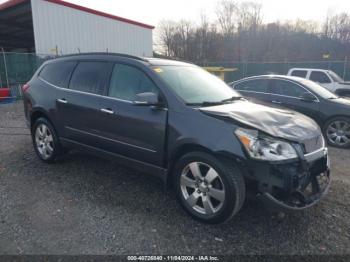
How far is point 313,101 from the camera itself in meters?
6.53

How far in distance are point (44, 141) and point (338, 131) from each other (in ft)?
20.0

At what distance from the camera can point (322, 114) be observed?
21.0ft

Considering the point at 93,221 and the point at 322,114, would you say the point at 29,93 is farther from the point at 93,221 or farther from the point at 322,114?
the point at 322,114

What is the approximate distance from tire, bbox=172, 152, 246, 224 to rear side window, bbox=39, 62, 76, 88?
2.51 meters

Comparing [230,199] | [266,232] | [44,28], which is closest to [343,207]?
[266,232]

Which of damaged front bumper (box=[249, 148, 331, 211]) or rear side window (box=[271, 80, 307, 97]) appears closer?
damaged front bumper (box=[249, 148, 331, 211])

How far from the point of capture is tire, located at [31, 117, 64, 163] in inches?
181

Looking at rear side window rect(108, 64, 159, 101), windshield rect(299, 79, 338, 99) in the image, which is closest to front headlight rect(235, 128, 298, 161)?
rear side window rect(108, 64, 159, 101)

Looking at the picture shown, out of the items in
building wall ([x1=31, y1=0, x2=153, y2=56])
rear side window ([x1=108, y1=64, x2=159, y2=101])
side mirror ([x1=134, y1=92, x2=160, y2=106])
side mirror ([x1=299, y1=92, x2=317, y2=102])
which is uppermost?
building wall ([x1=31, y1=0, x2=153, y2=56])

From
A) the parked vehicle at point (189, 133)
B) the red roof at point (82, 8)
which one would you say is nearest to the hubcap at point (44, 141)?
the parked vehicle at point (189, 133)

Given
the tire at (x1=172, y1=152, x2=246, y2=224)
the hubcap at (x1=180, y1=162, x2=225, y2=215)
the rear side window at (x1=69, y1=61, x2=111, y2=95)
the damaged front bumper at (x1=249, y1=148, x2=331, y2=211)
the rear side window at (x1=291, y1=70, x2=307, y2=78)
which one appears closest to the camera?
the damaged front bumper at (x1=249, y1=148, x2=331, y2=211)

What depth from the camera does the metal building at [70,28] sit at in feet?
51.4

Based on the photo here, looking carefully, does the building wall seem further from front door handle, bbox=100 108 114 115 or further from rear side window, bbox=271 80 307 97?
front door handle, bbox=100 108 114 115

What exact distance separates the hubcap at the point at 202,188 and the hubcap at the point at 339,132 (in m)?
4.67
